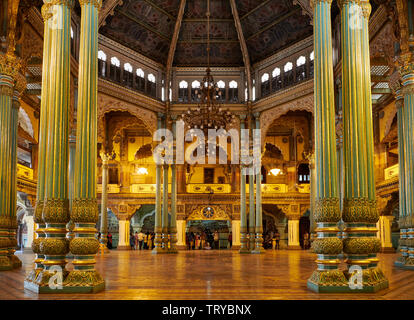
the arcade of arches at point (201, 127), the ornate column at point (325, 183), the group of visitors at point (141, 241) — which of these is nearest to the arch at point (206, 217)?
the arcade of arches at point (201, 127)

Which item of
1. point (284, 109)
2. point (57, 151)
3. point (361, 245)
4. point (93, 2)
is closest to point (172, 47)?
point (284, 109)

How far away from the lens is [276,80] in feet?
67.2

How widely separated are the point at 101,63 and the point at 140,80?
2385 mm

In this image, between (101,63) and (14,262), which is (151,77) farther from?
(14,262)

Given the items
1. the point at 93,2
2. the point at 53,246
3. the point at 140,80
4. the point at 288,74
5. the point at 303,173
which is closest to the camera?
the point at 53,246

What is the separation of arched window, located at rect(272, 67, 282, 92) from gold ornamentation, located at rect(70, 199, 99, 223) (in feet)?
48.0

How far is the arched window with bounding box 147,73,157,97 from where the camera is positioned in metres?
21.0

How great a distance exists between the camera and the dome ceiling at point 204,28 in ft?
61.2

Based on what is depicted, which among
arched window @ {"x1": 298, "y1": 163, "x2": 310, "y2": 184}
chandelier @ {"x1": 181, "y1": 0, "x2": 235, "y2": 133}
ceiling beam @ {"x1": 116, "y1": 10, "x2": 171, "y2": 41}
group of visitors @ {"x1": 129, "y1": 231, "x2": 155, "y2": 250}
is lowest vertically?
group of visitors @ {"x1": 129, "y1": 231, "x2": 155, "y2": 250}

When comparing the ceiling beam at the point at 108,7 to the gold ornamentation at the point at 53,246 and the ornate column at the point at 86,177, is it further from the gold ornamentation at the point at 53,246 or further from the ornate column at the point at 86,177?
the gold ornamentation at the point at 53,246

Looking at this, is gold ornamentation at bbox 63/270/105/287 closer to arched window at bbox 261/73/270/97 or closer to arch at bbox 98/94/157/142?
arch at bbox 98/94/157/142

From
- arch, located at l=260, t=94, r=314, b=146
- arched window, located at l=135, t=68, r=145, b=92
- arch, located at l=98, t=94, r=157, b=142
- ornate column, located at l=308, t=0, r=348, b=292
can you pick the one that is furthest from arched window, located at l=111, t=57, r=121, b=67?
ornate column, located at l=308, t=0, r=348, b=292

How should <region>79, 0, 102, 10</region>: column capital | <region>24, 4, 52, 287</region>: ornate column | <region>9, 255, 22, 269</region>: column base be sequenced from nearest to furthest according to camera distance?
<region>24, 4, 52, 287</region>: ornate column
<region>79, 0, 102, 10</region>: column capital
<region>9, 255, 22, 269</region>: column base

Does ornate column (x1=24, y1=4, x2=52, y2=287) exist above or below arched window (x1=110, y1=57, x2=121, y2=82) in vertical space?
below
